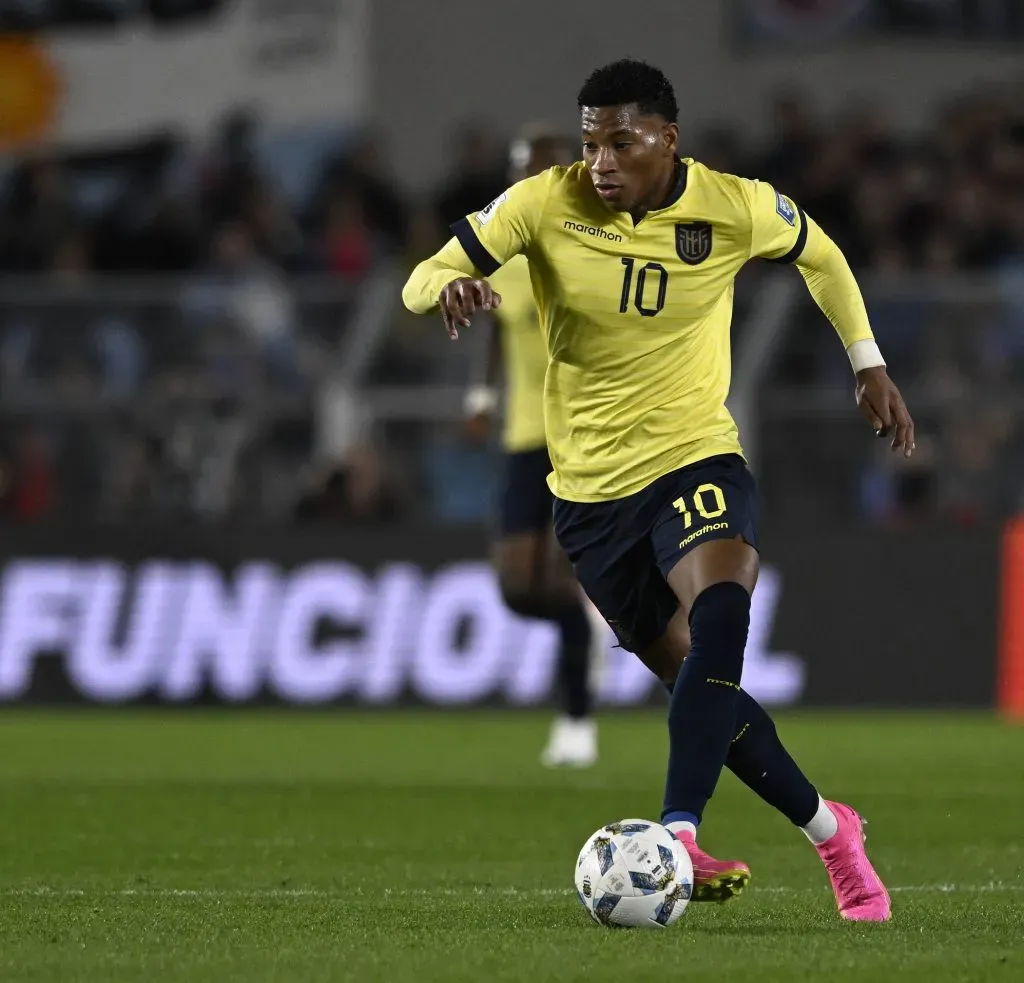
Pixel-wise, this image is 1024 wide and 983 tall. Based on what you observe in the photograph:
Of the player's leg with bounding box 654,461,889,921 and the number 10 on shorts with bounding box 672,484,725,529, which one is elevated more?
the number 10 on shorts with bounding box 672,484,725,529

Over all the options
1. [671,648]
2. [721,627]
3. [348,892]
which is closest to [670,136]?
[721,627]

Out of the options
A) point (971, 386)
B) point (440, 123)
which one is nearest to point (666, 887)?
point (971, 386)

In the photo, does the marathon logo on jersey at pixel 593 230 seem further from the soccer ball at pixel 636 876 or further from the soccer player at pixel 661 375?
the soccer ball at pixel 636 876

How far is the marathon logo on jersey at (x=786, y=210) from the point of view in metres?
6.62

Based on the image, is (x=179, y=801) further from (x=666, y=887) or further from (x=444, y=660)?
(x=444, y=660)

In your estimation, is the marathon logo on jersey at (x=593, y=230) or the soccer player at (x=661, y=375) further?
the marathon logo on jersey at (x=593, y=230)

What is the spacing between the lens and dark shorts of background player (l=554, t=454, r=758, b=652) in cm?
634

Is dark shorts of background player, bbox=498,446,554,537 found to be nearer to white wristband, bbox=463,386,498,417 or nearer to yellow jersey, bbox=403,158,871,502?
white wristband, bbox=463,386,498,417

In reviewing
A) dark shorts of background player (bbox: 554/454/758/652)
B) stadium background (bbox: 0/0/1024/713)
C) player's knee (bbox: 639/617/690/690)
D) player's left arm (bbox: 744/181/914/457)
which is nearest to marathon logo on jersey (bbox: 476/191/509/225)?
player's left arm (bbox: 744/181/914/457)

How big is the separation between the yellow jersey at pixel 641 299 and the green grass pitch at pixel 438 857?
123 centimetres

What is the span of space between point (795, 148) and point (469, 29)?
3.62m

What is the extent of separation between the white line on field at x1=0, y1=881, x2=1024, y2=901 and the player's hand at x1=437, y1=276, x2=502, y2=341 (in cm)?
171

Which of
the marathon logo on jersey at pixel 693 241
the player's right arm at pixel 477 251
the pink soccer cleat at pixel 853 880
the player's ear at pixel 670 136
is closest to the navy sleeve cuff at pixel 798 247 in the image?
the marathon logo on jersey at pixel 693 241

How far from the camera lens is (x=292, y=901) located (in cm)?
655
